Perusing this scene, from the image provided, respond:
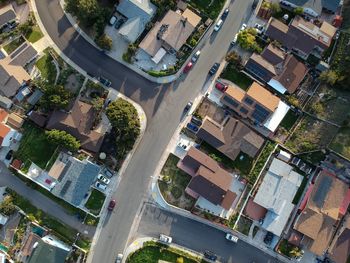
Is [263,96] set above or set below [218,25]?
below

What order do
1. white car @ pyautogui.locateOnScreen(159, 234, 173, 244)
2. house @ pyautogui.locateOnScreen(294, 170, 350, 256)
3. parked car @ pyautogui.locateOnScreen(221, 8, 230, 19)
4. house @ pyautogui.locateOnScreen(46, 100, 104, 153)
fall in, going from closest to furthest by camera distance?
1. house @ pyautogui.locateOnScreen(294, 170, 350, 256)
2. house @ pyautogui.locateOnScreen(46, 100, 104, 153)
3. white car @ pyautogui.locateOnScreen(159, 234, 173, 244)
4. parked car @ pyautogui.locateOnScreen(221, 8, 230, 19)

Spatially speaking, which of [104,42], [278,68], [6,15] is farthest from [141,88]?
[6,15]

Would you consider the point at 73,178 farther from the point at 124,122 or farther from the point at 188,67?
the point at 188,67

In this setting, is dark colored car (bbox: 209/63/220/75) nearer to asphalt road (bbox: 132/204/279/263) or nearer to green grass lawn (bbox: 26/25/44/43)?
asphalt road (bbox: 132/204/279/263)

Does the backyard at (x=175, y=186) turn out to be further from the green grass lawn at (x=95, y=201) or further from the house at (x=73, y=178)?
the house at (x=73, y=178)

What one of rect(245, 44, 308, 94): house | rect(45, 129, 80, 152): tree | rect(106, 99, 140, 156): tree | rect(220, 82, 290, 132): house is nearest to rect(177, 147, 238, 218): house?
rect(106, 99, 140, 156): tree

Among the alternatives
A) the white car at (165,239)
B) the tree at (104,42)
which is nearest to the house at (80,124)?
the tree at (104,42)

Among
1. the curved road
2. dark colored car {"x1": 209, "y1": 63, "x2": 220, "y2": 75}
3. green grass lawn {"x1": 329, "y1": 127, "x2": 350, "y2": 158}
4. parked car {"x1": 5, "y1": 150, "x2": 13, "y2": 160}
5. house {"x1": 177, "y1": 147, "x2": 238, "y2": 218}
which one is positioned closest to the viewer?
house {"x1": 177, "y1": 147, "x2": 238, "y2": 218}
